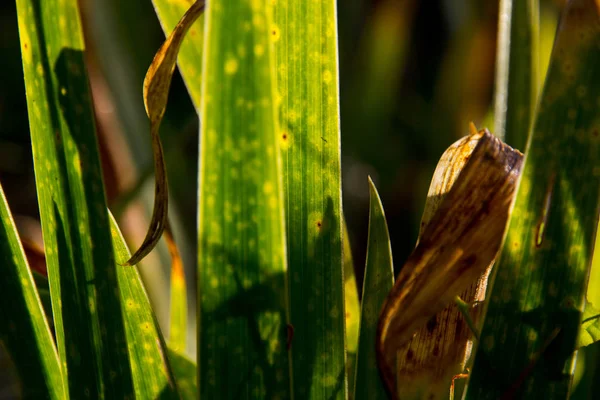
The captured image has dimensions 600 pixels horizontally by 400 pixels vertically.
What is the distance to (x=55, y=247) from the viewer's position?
423 millimetres

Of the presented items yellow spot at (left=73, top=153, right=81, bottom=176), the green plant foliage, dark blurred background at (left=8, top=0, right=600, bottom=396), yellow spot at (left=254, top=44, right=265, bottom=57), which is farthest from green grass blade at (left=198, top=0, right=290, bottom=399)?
dark blurred background at (left=8, top=0, right=600, bottom=396)

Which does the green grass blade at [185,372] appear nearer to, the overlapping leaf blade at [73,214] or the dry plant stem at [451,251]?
the overlapping leaf blade at [73,214]

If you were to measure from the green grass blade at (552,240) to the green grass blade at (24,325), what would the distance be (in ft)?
1.02

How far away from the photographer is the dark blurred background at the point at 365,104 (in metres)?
1.10

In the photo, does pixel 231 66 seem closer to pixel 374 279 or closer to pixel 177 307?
pixel 374 279

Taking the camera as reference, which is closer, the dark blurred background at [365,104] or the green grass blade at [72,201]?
the green grass blade at [72,201]

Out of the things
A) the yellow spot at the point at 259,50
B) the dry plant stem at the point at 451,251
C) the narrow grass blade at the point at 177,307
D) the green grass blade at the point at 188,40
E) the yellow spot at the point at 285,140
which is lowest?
A: the narrow grass blade at the point at 177,307

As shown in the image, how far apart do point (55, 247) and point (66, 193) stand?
0.13 ft

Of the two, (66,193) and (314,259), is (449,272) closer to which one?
(314,259)

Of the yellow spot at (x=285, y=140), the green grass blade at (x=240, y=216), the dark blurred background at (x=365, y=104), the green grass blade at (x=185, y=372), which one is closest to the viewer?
the green grass blade at (x=240, y=216)

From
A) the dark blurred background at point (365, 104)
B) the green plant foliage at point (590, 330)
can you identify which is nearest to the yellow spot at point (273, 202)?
the green plant foliage at point (590, 330)

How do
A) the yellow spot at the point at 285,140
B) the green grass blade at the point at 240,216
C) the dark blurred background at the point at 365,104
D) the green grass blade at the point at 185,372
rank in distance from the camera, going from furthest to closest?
the dark blurred background at the point at 365,104 → the green grass blade at the point at 185,372 → the yellow spot at the point at 285,140 → the green grass blade at the point at 240,216

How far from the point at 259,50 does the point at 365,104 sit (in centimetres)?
98

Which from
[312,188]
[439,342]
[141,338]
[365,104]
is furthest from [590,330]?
A: [365,104]
